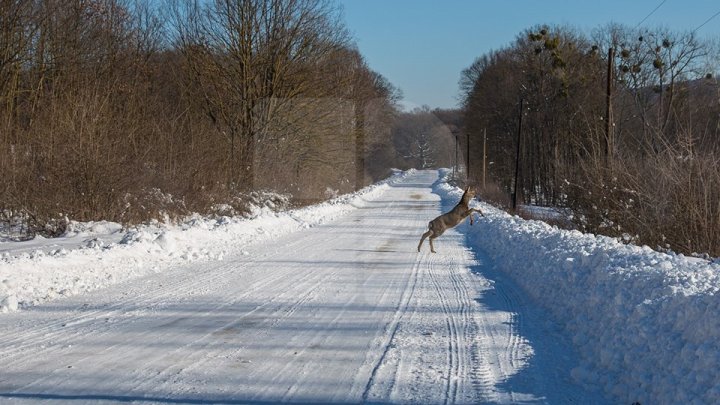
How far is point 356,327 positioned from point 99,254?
19.8 feet

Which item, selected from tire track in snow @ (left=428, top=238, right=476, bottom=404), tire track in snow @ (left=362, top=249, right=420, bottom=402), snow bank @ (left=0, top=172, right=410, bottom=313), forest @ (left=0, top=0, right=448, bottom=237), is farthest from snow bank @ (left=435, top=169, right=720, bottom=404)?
forest @ (left=0, top=0, right=448, bottom=237)

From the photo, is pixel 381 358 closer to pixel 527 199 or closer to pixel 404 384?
pixel 404 384

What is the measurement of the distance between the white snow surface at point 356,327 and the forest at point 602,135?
2.84 metres

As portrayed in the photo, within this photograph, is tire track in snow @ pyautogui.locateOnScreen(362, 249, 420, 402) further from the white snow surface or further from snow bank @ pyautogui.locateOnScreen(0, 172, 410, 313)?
snow bank @ pyautogui.locateOnScreen(0, 172, 410, 313)

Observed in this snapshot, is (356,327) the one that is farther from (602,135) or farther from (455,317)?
(602,135)

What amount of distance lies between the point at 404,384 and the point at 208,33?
29.6 meters

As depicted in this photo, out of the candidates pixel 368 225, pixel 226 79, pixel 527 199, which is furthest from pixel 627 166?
pixel 527 199

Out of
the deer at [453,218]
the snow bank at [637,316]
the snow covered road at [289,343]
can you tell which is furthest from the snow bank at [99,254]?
the snow bank at [637,316]

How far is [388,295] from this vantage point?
10.0 m

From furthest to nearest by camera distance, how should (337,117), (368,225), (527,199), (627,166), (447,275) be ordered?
(527,199), (337,117), (368,225), (627,166), (447,275)

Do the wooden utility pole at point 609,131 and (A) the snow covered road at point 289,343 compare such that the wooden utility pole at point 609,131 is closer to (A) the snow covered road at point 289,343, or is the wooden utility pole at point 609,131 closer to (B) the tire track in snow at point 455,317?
(B) the tire track in snow at point 455,317

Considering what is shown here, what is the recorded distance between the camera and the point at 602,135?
29.8 m

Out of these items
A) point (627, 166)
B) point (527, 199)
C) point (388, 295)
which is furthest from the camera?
point (527, 199)

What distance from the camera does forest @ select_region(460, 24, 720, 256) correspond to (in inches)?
539
